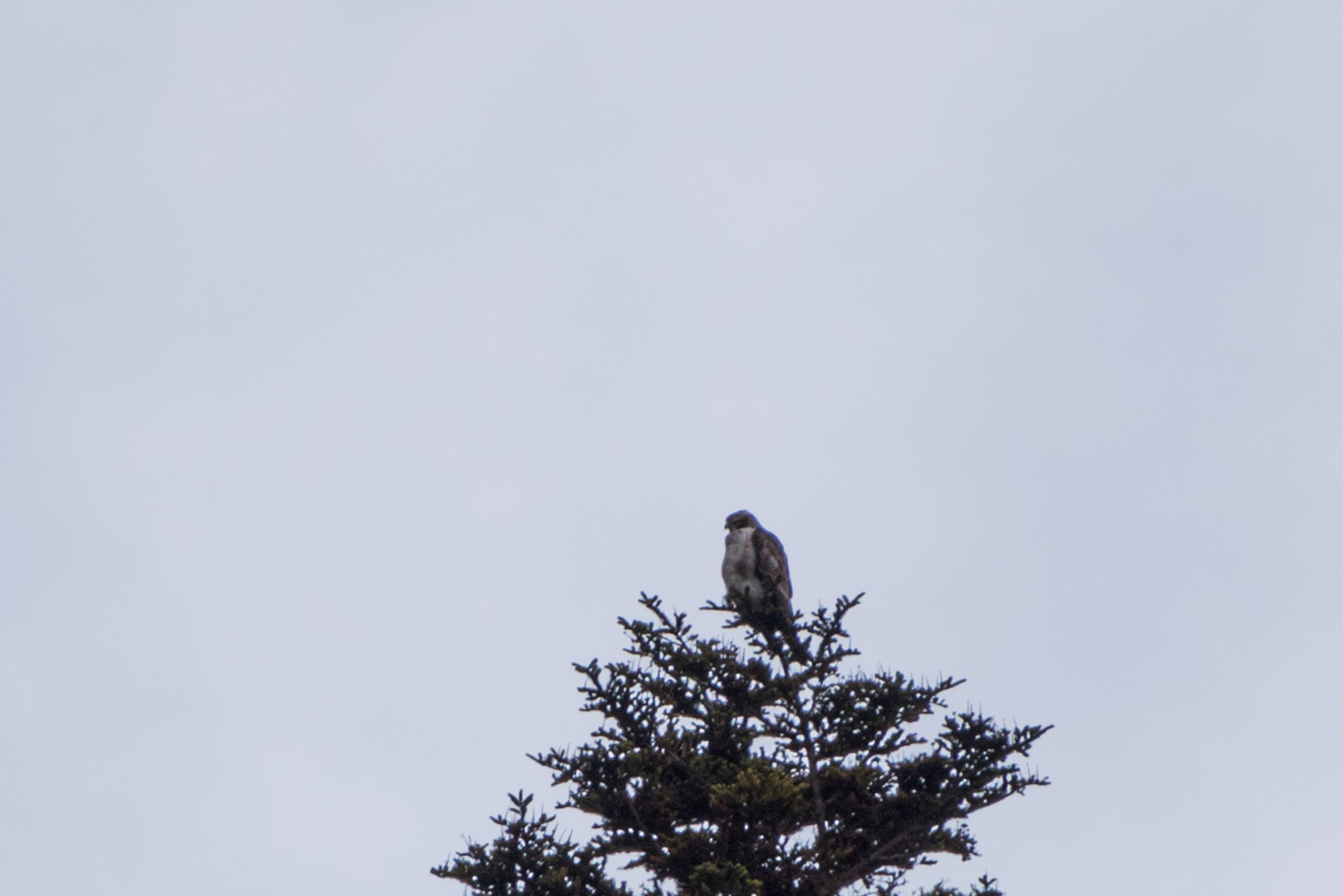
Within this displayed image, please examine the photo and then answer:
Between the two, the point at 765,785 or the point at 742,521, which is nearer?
the point at 765,785

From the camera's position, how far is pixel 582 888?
9141 mm

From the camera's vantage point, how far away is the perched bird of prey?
1288cm

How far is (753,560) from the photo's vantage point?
13.1 m

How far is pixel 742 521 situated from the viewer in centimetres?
1351

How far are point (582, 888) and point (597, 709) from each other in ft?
4.14

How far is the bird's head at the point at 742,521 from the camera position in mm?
13477

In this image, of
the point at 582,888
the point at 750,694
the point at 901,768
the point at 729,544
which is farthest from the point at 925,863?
the point at 729,544

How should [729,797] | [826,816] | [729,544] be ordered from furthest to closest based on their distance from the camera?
1. [729,544]
2. [826,816]
3. [729,797]

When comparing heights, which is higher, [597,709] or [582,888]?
[597,709]

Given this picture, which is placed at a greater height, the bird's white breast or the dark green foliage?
the bird's white breast

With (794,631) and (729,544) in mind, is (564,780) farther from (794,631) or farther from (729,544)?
(729,544)

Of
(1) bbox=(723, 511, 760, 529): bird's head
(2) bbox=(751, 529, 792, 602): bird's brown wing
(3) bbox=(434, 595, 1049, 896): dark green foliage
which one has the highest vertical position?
(1) bbox=(723, 511, 760, 529): bird's head

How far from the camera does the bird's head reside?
1348 centimetres

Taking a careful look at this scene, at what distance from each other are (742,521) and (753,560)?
568 mm
